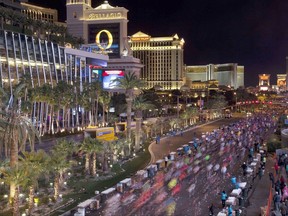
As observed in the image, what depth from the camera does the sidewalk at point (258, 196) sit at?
23698 mm

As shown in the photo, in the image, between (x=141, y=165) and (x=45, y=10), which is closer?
(x=141, y=165)

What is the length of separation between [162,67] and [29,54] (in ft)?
393

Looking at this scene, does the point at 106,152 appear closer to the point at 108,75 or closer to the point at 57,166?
the point at 57,166

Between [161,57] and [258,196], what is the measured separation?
15496cm

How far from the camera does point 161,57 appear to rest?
179000 mm

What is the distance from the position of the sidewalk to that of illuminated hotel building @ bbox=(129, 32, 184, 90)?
146716mm

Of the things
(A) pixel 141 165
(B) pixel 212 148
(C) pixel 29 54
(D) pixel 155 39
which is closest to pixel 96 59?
(C) pixel 29 54

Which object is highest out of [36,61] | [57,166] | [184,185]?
[36,61]

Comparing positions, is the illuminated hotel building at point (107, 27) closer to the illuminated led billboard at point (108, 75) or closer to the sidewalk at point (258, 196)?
the illuminated led billboard at point (108, 75)

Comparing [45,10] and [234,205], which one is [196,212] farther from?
[45,10]

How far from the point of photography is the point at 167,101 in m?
129

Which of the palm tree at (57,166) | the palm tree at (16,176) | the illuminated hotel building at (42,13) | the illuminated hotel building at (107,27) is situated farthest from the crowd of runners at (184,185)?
the illuminated hotel building at (42,13)

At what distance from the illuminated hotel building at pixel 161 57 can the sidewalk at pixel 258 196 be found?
481ft

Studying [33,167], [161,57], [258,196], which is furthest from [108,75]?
[33,167]
